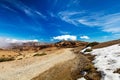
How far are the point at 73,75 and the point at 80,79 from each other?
2.15 m

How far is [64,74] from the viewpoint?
19.2 meters

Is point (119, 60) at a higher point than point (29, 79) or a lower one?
higher

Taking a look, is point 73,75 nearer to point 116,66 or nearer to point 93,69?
point 93,69

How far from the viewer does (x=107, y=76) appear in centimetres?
1525

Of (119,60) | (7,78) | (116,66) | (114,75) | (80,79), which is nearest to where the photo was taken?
(114,75)

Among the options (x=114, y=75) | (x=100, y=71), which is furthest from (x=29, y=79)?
(x=114, y=75)


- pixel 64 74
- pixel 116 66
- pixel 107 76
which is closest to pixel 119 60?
pixel 116 66

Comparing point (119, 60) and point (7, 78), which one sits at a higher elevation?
point (119, 60)

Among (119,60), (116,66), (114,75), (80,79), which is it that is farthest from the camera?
(119,60)

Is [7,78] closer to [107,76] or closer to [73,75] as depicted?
[73,75]

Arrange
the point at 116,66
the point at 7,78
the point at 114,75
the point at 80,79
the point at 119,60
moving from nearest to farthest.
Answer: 1. the point at 114,75
2. the point at 80,79
3. the point at 116,66
4. the point at 119,60
5. the point at 7,78

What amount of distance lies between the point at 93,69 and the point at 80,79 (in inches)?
96.5

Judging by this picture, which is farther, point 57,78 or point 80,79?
point 57,78

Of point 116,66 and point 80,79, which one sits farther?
point 116,66
